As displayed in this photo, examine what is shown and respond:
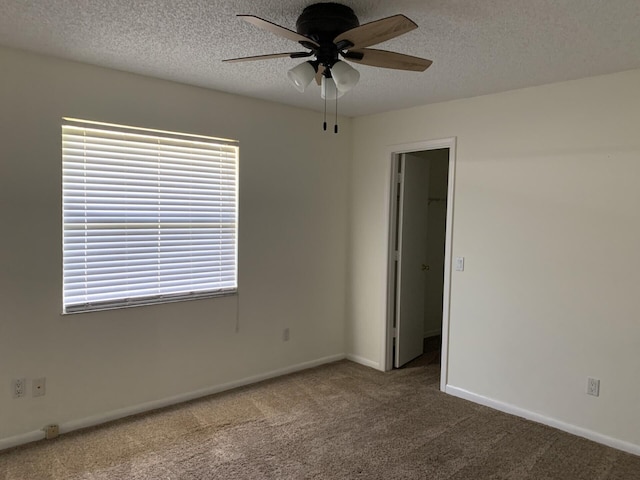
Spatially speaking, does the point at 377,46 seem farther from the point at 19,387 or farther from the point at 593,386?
the point at 19,387

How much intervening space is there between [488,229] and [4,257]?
335 centimetres

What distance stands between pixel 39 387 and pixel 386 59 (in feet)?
9.47

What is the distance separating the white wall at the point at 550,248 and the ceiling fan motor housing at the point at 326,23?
1875mm

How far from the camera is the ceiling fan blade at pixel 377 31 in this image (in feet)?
5.70

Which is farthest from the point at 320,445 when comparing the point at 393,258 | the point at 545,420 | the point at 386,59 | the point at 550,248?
the point at 386,59

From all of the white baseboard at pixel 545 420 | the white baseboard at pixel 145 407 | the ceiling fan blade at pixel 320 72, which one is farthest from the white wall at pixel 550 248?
the ceiling fan blade at pixel 320 72

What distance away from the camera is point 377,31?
1.84m

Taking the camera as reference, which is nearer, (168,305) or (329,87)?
(329,87)

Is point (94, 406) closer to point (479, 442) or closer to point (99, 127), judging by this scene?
point (99, 127)

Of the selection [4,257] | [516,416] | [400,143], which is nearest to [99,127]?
[4,257]

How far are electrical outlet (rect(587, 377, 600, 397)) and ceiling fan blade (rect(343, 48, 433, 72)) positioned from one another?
2.38m

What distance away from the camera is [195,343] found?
3.65 metres

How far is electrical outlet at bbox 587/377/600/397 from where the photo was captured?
10.0ft

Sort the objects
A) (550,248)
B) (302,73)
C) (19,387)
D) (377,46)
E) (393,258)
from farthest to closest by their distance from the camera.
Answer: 1. (393,258)
2. (550,248)
3. (19,387)
4. (377,46)
5. (302,73)
